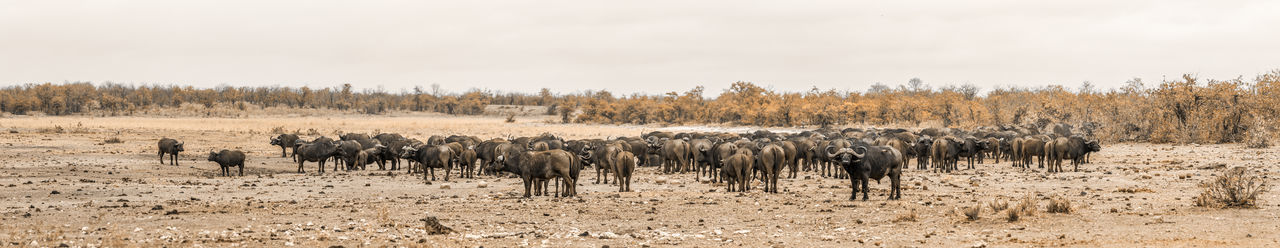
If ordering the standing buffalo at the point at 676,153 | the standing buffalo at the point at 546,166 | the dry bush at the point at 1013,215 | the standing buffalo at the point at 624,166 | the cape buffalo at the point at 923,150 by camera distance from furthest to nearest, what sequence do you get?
the cape buffalo at the point at 923,150
the standing buffalo at the point at 676,153
the standing buffalo at the point at 624,166
the standing buffalo at the point at 546,166
the dry bush at the point at 1013,215

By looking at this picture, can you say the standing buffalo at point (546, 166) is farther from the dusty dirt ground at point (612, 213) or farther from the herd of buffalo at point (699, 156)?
the dusty dirt ground at point (612, 213)

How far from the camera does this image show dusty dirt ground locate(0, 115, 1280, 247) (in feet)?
36.9

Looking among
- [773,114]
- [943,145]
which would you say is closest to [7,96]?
[773,114]

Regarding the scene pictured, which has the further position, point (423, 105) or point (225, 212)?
point (423, 105)

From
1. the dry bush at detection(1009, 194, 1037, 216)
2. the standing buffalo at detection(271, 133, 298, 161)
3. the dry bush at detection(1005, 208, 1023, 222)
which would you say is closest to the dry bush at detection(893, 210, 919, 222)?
the dry bush at detection(1005, 208, 1023, 222)

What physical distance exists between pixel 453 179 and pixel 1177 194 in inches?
643

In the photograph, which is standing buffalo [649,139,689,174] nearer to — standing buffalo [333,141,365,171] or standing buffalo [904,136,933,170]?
standing buffalo [904,136,933,170]

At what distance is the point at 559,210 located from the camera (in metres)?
15.0

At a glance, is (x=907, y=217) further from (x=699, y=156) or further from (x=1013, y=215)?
(x=699, y=156)

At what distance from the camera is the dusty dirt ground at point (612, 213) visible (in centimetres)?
1126

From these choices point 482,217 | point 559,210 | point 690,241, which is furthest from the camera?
point 559,210

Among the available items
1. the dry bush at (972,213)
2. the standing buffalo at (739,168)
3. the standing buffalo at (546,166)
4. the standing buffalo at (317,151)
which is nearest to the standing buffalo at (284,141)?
the standing buffalo at (317,151)

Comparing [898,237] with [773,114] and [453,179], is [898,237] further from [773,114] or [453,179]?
[773,114]

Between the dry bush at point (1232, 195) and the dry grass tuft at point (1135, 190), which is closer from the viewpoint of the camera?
the dry bush at point (1232, 195)
